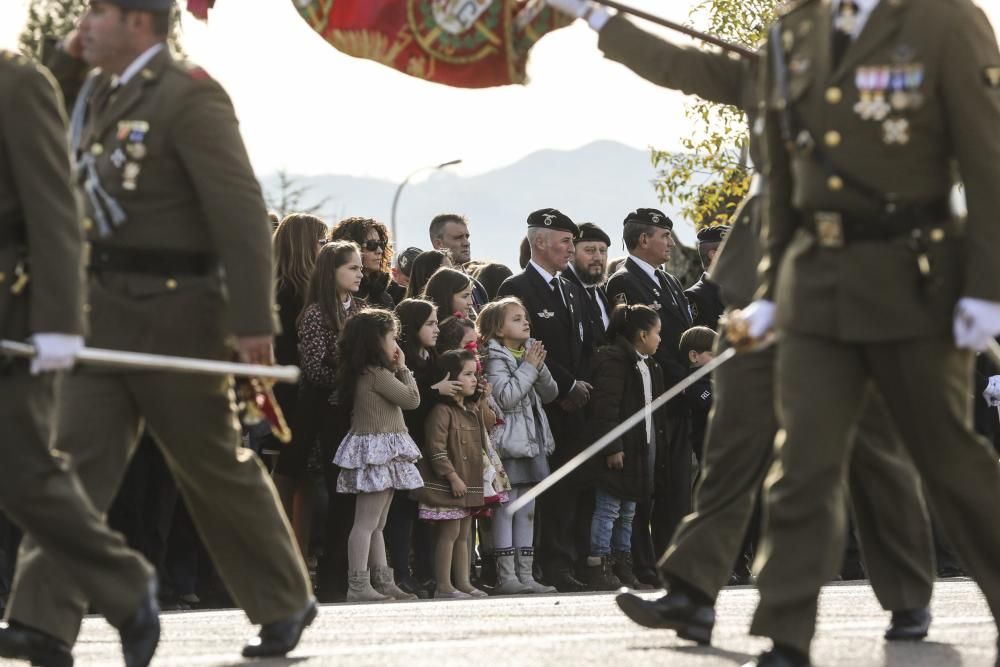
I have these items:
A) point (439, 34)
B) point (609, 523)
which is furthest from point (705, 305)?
point (439, 34)

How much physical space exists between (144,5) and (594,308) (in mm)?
6857

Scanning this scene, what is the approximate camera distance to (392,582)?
11.5 meters

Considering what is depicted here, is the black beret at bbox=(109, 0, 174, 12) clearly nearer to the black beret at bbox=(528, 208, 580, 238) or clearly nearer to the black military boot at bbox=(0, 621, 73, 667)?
the black military boot at bbox=(0, 621, 73, 667)

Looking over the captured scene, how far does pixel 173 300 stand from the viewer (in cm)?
665

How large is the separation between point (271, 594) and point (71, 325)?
123 cm

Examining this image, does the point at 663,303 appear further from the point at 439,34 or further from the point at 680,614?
the point at 680,614

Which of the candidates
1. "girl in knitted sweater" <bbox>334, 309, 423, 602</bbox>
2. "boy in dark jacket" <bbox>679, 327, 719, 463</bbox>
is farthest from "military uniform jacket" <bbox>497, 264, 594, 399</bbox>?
"girl in knitted sweater" <bbox>334, 309, 423, 602</bbox>

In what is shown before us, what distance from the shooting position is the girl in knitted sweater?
11.3m

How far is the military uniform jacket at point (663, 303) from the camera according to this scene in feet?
43.5

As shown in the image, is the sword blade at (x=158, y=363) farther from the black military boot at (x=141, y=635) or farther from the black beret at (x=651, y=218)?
the black beret at (x=651, y=218)

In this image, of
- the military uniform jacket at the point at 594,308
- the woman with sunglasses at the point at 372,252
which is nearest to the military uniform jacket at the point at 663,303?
the military uniform jacket at the point at 594,308

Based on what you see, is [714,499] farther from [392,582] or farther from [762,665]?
[392,582]

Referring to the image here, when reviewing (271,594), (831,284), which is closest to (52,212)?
(271,594)

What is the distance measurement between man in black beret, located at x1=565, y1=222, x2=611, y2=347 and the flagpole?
19.7 ft
